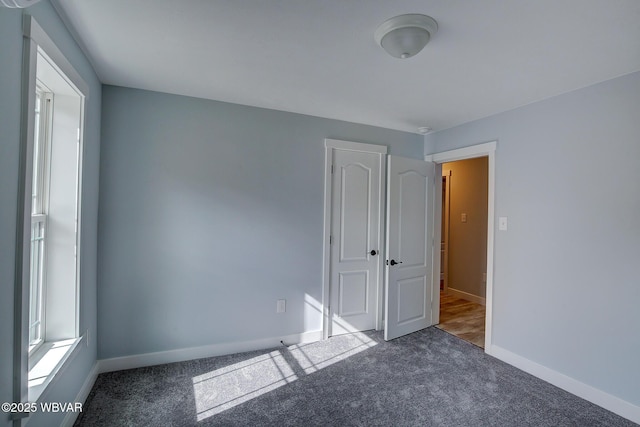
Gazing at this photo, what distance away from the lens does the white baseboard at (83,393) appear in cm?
178

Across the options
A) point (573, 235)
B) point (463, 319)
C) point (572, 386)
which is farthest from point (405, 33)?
point (463, 319)

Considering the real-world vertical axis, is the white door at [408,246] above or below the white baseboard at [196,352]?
above

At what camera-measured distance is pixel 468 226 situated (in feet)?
15.8

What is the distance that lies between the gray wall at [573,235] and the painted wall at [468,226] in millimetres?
1824

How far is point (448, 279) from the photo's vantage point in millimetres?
5125

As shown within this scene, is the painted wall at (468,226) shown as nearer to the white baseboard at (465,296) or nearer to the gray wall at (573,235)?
the white baseboard at (465,296)

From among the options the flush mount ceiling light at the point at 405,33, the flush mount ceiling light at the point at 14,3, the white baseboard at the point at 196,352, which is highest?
the flush mount ceiling light at the point at 405,33

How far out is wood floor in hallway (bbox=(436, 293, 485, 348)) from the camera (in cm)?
337

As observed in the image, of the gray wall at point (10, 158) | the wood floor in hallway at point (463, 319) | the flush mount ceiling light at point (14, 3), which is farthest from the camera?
the wood floor in hallway at point (463, 319)

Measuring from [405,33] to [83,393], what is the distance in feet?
9.90

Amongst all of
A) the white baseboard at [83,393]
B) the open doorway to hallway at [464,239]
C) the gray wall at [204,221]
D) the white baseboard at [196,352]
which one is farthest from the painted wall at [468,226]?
the white baseboard at [83,393]

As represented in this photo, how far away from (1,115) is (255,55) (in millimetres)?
1292

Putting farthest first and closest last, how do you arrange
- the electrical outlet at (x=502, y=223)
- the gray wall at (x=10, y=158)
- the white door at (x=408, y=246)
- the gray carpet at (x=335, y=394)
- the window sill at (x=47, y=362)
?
1. the white door at (x=408, y=246)
2. the electrical outlet at (x=502, y=223)
3. the gray carpet at (x=335, y=394)
4. the window sill at (x=47, y=362)
5. the gray wall at (x=10, y=158)

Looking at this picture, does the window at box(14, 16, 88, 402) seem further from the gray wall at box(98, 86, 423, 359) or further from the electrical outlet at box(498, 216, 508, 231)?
the electrical outlet at box(498, 216, 508, 231)
